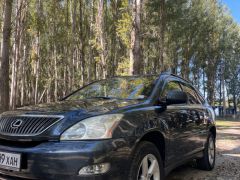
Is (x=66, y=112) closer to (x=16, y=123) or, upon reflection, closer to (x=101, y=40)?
(x=16, y=123)

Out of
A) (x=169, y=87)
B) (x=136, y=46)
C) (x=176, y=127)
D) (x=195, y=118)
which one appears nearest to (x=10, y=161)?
(x=176, y=127)

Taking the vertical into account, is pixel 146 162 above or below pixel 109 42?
below

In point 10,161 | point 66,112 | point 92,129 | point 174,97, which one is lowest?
point 10,161

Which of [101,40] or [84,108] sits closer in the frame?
[84,108]

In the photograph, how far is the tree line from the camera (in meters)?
27.6

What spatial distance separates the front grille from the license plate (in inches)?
8.6

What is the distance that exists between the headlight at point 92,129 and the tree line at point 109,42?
1748 cm

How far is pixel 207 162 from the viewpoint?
20.9ft

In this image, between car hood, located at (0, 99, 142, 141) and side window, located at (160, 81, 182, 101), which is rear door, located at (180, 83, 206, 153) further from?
car hood, located at (0, 99, 142, 141)

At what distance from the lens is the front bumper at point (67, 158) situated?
3.20m

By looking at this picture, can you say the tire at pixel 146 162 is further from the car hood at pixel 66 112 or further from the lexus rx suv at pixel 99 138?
the car hood at pixel 66 112

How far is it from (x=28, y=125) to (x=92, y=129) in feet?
2.25

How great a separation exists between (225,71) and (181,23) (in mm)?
22059

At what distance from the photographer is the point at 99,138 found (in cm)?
332
